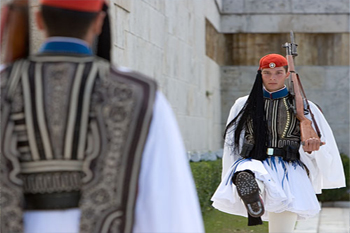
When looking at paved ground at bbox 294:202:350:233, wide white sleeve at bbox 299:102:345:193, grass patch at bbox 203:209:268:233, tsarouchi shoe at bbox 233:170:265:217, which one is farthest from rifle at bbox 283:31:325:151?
paved ground at bbox 294:202:350:233

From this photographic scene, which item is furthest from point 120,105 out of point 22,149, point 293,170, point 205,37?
point 205,37

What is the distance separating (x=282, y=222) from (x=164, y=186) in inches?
166

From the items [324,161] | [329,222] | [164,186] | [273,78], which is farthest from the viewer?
[329,222]

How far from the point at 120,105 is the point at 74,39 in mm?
259

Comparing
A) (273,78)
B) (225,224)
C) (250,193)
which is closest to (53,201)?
(250,193)

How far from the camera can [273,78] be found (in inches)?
274

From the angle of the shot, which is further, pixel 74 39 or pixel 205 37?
pixel 205 37

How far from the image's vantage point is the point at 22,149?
8.40 ft

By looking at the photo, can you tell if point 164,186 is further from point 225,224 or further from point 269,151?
point 225,224

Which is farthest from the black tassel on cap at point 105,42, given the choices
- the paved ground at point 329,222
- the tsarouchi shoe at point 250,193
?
the paved ground at point 329,222

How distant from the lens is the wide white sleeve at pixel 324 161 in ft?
23.1

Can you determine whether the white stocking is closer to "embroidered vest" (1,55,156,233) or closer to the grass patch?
the grass patch

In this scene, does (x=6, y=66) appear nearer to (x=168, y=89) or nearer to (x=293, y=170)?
(x=293, y=170)

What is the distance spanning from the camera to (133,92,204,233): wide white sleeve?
2.51m
